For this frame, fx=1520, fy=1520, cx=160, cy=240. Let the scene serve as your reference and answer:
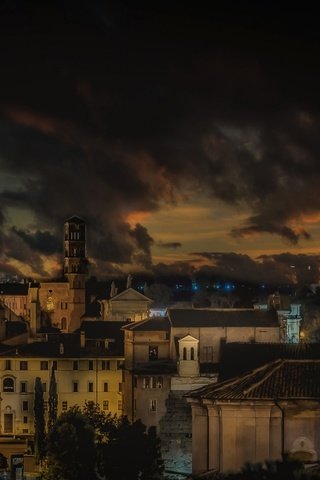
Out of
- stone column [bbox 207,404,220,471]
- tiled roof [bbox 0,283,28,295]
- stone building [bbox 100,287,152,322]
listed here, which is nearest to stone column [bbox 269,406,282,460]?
stone column [bbox 207,404,220,471]

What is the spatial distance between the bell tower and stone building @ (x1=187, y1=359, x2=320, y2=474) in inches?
2364


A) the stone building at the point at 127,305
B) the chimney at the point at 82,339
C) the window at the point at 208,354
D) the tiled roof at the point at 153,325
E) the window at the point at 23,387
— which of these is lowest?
the window at the point at 23,387

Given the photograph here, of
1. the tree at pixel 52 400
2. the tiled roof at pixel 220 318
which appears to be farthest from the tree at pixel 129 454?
the tree at pixel 52 400

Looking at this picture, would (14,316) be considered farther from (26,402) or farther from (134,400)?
(134,400)

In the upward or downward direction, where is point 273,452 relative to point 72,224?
downward

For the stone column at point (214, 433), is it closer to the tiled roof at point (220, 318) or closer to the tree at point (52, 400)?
the tiled roof at point (220, 318)

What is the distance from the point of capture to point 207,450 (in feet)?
126

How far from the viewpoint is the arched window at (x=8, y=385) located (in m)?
71.6

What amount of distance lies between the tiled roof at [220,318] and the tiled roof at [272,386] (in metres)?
26.6

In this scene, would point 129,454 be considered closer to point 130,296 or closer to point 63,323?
point 130,296

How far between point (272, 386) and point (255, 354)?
17.8m

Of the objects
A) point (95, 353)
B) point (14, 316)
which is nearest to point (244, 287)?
point (14, 316)

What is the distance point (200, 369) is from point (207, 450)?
76.8 feet

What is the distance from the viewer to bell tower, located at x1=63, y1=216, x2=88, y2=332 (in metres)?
98.9
